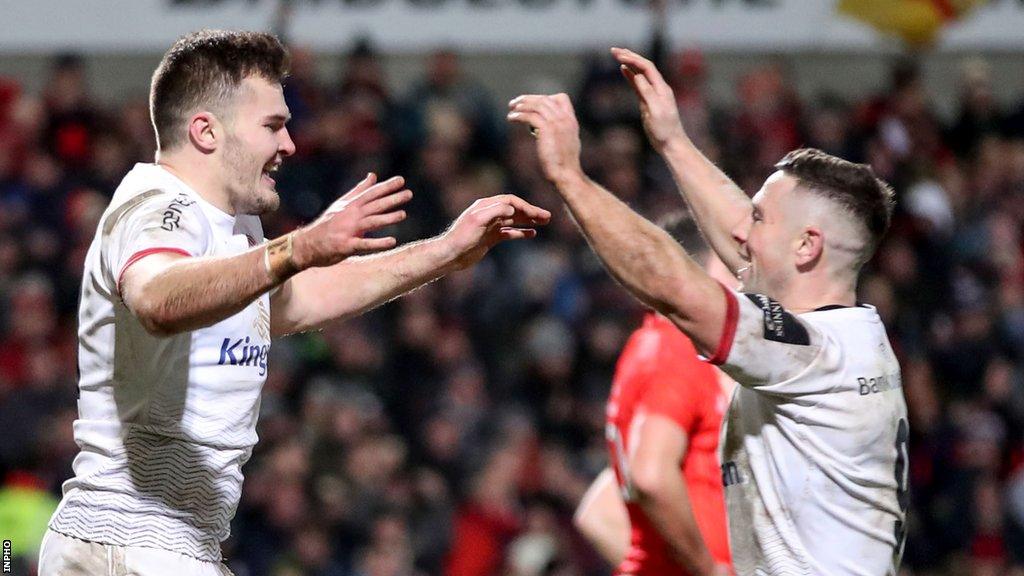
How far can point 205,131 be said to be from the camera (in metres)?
3.71

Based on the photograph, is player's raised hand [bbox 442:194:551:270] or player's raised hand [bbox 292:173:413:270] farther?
player's raised hand [bbox 442:194:551:270]

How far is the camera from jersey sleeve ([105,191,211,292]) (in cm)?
336

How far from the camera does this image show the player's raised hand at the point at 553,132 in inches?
140

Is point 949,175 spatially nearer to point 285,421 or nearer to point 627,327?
point 627,327

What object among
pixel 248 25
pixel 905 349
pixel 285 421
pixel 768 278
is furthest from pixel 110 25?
pixel 768 278

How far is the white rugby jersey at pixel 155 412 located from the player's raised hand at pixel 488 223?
680 mm

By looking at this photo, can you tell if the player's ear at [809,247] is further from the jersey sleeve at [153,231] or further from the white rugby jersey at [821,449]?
the jersey sleeve at [153,231]

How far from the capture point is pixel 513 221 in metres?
4.04

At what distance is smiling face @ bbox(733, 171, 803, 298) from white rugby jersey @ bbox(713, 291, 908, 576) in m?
0.16

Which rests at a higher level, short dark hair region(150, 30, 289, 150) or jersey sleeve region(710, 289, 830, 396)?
short dark hair region(150, 30, 289, 150)

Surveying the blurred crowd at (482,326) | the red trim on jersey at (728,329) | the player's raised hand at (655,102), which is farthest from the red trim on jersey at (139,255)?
the blurred crowd at (482,326)

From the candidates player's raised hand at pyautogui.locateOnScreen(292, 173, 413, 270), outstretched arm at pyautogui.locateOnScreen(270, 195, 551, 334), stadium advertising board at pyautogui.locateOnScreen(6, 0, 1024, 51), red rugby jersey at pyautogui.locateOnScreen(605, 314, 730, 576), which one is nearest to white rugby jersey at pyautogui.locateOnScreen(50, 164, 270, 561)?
player's raised hand at pyautogui.locateOnScreen(292, 173, 413, 270)

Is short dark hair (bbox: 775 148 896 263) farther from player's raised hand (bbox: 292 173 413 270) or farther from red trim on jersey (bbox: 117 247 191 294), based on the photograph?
red trim on jersey (bbox: 117 247 191 294)

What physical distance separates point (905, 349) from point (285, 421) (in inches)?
156
